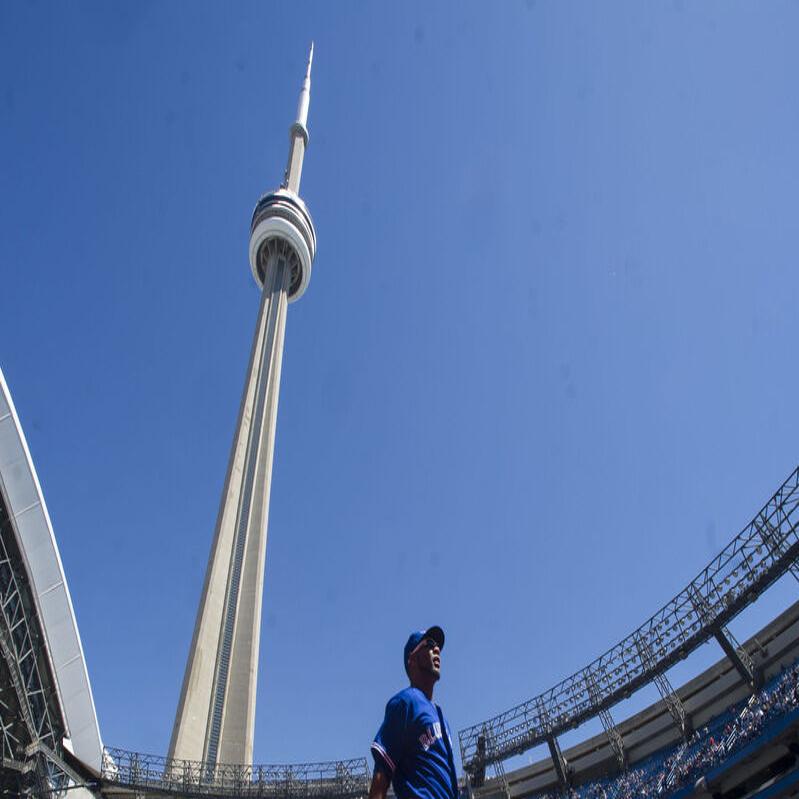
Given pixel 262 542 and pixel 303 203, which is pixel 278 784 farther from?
pixel 303 203

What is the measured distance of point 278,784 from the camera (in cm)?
3178

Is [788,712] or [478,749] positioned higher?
[478,749]

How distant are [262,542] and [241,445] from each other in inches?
305

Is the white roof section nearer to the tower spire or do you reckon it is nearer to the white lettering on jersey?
the white lettering on jersey

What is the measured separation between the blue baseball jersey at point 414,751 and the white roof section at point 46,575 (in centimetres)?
1921

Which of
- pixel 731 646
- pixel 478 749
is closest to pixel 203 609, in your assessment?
pixel 478 749

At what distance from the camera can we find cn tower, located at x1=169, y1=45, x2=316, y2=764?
131ft

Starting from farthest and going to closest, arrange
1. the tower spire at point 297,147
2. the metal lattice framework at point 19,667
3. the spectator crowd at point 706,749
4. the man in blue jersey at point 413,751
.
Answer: the tower spire at point 297,147, the spectator crowd at point 706,749, the metal lattice framework at point 19,667, the man in blue jersey at point 413,751

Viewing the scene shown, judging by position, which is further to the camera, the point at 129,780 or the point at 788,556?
the point at 129,780

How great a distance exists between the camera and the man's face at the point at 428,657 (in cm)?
490

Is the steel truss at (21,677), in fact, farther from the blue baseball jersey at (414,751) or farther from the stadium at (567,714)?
the blue baseball jersey at (414,751)

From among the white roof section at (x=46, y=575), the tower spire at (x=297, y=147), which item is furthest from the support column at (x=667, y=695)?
the tower spire at (x=297, y=147)

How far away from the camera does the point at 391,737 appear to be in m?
4.29

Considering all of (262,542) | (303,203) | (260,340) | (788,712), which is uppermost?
(303,203)
